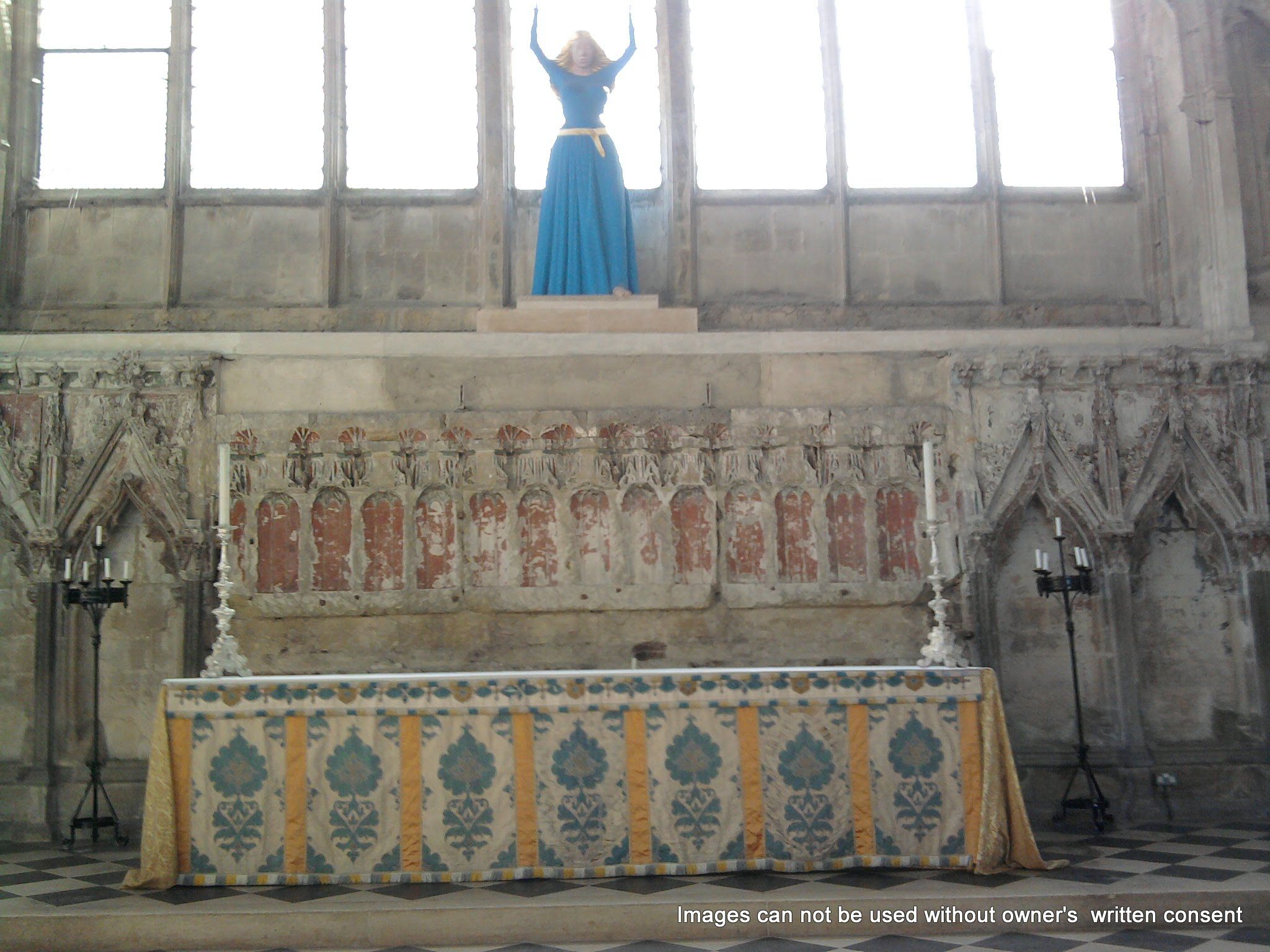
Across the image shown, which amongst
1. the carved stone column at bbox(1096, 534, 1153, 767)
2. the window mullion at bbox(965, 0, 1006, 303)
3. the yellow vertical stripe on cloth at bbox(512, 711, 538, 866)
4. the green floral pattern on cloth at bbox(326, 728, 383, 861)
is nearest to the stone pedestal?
the window mullion at bbox(965, 0, 1006, 303)

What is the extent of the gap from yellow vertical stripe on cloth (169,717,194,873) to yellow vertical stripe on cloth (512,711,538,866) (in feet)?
4.87

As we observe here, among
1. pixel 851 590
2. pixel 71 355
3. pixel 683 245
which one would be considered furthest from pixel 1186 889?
pixel 71 355

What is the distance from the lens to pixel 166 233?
30.4ft

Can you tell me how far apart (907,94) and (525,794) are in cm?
653

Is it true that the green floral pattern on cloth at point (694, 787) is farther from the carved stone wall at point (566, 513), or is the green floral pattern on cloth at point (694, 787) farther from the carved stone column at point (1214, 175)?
the carved stone column at point (1214, 175)

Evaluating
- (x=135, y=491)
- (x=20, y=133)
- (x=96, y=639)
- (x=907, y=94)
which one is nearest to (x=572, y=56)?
(x=907, y=94)

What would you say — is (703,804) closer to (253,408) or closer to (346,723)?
(346,723)

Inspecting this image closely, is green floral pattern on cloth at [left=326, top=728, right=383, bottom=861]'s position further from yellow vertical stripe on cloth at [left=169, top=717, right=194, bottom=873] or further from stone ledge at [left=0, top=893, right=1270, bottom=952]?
yellow vertical stripe on cloth at [left=169, top=717, right=194, bottom=873]

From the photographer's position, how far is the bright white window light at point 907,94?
980 cm

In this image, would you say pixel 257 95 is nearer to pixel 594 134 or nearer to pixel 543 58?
pixel 543 58

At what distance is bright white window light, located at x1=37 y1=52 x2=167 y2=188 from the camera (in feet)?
31.1

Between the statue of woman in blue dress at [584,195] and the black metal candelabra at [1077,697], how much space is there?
131 inches

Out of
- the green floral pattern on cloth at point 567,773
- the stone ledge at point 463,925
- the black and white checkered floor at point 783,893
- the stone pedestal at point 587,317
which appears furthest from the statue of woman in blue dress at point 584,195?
the stone ledge at point 463,925

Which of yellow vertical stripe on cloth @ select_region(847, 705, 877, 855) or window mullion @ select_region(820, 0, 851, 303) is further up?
window mullion @ select_region(820, 0, 851, 303)
